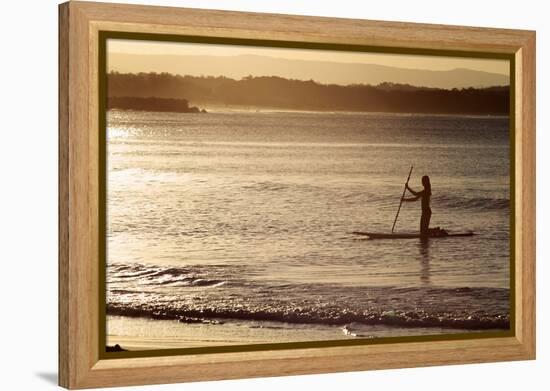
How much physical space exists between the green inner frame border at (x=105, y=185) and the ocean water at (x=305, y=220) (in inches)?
1.4

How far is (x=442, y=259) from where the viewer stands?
20.1ft

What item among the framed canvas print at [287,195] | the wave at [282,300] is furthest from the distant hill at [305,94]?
the wave at [282,300]

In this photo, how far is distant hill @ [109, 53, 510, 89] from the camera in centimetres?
557

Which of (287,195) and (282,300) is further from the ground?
(287,195)

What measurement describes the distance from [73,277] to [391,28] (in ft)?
5.52

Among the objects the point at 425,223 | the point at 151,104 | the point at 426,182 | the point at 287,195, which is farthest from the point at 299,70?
the point at 425,223

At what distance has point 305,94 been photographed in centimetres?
588

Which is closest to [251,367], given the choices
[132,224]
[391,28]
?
[132,224]

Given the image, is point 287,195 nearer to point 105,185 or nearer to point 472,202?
point 105,185

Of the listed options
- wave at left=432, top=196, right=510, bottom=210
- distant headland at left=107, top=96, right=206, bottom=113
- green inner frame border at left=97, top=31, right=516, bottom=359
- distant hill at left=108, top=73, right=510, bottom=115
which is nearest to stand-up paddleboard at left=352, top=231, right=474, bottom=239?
wave at left=432, top=196, right=510, bottom=210

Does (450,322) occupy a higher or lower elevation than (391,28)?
lower

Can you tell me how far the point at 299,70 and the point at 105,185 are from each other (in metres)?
0.93

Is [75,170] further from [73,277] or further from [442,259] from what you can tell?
[442,259]

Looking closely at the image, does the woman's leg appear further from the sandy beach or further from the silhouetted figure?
the sandy beach
